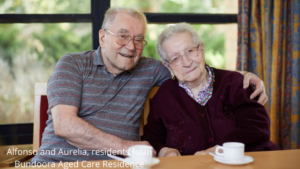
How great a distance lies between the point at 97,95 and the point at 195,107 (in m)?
0.59

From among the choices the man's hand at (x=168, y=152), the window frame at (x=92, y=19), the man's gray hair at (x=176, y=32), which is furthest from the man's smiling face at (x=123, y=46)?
the window frame at (x=92, y=19)

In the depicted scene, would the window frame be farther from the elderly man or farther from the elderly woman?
the elderly woman

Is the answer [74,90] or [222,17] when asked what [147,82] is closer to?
[74,90]

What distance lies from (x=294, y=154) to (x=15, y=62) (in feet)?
7.50

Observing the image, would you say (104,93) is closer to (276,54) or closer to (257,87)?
(257,87)

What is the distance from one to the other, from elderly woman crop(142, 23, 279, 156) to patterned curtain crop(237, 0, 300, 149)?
988mm

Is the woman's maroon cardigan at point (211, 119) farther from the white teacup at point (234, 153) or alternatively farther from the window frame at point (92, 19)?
the window frame at point (92, 19)

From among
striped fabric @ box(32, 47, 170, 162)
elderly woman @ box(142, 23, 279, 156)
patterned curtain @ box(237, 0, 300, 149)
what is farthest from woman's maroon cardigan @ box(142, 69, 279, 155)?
patterned curtain @ box(237, 0, 300, 149)

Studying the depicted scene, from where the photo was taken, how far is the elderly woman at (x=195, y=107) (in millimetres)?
1573

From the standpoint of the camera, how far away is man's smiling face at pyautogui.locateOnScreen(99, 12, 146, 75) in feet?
5.89

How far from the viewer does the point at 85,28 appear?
2.62 m

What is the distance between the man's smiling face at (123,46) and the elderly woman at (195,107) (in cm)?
17

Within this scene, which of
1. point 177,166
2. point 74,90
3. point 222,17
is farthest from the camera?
point 222,17

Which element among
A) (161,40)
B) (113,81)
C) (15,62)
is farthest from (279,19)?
(15,62)
